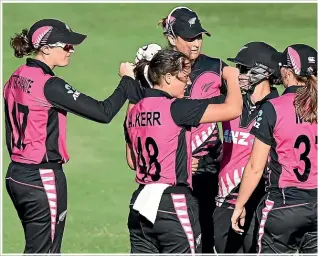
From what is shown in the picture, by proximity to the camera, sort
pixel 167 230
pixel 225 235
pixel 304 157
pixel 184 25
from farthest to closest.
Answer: pixel 184 25, pixel 225 235, pixel 304 157, pixel 167 230

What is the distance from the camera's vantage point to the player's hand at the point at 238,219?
798cm

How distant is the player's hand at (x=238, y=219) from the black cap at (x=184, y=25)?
168 cm

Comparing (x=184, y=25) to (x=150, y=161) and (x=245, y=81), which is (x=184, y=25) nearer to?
(x=245, y=81)

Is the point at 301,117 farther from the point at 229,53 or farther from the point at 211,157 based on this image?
the point at 229,53

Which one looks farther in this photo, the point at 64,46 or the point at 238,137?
the point at 238,137

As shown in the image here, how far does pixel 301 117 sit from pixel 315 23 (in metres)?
9.29

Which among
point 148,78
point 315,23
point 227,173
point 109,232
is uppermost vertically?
point 315,23

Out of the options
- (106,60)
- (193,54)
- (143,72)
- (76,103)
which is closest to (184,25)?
(193,54)

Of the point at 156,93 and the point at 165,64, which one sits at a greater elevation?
Answer: the point at 165,64

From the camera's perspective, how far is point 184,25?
9.00 m

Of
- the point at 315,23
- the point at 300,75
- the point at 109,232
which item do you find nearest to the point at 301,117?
the point at 300,75

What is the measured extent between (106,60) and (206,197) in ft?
21.1

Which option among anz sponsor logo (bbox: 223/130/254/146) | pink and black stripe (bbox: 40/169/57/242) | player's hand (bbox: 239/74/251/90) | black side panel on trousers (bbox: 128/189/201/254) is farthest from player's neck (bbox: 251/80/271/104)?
pink and black stripe (bbox: 40/169/57/242)

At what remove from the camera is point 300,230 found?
772 cm
